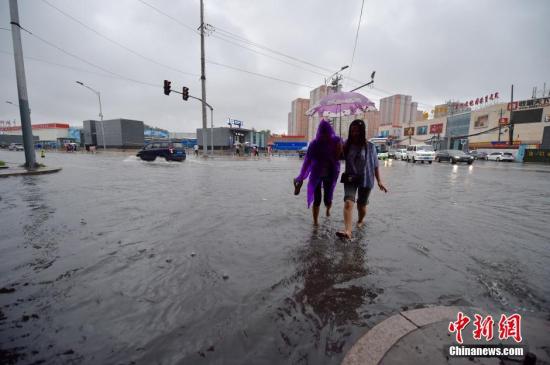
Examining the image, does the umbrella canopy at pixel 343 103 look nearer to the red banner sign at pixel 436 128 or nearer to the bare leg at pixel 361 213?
the bare leg at pixel 361 213

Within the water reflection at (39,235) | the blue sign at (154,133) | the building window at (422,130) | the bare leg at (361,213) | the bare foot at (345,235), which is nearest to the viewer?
the water reflection at (39,235)

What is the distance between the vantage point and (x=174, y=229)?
4043 mm

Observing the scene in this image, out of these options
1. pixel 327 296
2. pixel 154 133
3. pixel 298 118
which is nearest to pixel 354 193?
pixel 327 296

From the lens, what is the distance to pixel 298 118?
74.0 m

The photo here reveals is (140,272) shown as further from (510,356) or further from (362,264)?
(510,356)

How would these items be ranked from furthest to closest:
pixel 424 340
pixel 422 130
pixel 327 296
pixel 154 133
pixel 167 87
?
pixel 154 133 → pixel 422 130 → pixel 167 87 → pixel 327 296 → pixel 424 340

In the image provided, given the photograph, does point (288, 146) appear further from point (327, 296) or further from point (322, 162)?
point (327, 296)

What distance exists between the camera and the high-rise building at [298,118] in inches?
2768

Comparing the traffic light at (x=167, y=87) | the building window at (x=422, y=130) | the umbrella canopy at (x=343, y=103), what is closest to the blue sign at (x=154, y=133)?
the traffic light at (x=167, y=87)

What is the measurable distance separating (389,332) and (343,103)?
5284 mm

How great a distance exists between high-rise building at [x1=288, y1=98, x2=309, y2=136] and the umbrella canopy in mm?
65736

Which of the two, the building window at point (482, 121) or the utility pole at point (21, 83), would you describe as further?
the building window at point (482, 121)

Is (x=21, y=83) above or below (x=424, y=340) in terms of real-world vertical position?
above

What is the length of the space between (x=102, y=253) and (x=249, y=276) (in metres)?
1.94
